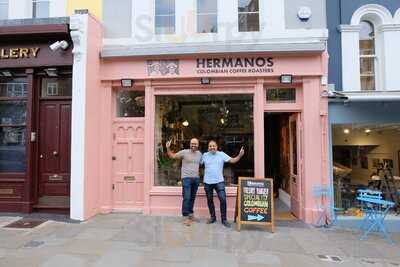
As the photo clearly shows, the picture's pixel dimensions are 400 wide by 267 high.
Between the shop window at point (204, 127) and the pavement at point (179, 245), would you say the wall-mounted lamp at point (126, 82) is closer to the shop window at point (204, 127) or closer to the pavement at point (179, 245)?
the shop window at point (204, 127)

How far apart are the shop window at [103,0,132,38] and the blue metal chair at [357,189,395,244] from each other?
629cm

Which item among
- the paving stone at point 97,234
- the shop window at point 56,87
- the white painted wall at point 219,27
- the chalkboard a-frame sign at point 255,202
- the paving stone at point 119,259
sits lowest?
the paving stone at point 119,259

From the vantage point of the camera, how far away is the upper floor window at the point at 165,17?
8.71 meters

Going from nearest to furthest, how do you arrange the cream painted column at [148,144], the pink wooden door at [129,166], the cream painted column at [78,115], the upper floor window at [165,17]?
the cream painted column at [78,115] → the cream painted column at [148,144] → the pink wooden door at [129,166] → the upper floor window at [165,17]

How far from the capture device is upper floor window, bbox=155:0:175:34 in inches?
343

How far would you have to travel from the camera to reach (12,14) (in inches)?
343

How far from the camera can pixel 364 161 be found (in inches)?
331

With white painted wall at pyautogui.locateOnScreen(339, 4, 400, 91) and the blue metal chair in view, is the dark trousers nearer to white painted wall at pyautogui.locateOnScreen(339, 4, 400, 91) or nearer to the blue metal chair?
the blue metal chair

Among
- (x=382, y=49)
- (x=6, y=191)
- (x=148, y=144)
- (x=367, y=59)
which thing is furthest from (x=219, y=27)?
(x=6, y=191)

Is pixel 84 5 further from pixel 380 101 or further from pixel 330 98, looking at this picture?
pixel 380 101

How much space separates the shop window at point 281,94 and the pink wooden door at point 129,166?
9.86 ft

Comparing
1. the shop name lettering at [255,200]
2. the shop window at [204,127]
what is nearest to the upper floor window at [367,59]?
the shop window at [204,127]

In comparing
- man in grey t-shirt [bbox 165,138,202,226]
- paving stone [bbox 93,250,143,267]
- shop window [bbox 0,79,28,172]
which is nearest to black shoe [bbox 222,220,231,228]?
man in grey t-shirt [bbox 165,138,202,226]

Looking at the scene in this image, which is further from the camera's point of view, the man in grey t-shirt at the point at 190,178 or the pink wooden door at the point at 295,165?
the pink wooden door at the point at 295,165
